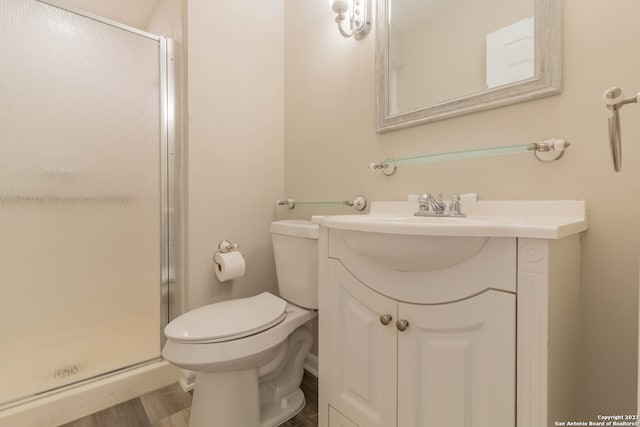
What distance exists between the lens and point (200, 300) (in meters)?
1.36

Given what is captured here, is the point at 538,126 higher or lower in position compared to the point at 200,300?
higher

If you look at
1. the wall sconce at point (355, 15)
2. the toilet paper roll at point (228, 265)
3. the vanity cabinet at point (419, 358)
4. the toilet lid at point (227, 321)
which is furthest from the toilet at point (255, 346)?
the wall sconce at point (355, 15)

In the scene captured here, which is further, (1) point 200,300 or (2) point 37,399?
(1) point 200,300

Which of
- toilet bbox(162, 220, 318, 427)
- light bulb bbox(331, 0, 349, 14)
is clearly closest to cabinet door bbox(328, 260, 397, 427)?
toilet bbox(162, 220, 318, 427)

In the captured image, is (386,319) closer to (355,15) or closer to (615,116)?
(615,116)

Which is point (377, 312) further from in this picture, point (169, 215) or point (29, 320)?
point (29, 320)

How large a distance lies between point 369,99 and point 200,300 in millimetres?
1190

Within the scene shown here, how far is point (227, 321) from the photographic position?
39.9 inches

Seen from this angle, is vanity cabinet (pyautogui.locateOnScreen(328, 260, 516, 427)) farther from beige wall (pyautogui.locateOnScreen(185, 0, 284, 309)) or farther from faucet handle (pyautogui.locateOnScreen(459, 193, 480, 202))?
beige wall (pyautogui.locateOnScreen(185, 0, 284, 309))

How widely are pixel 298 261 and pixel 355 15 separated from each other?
3.53 feet

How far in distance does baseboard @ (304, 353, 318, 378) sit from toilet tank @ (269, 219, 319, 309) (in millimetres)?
407

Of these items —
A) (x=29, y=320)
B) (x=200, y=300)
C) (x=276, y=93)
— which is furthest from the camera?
(x=276, y=93)

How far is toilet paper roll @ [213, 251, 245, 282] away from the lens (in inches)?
51.9

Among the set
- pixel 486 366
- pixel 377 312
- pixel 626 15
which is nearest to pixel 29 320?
pixel 377 312
